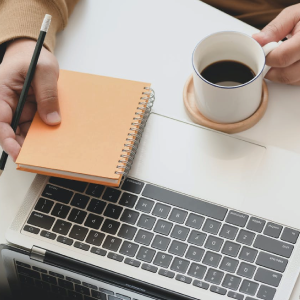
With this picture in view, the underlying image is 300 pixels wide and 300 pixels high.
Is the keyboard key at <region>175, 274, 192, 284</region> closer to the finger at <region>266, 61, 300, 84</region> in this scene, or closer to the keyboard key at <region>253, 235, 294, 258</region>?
the keyboard key at <region>253, 235, 294, 258</region>

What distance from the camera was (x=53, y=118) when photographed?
28.0 inches

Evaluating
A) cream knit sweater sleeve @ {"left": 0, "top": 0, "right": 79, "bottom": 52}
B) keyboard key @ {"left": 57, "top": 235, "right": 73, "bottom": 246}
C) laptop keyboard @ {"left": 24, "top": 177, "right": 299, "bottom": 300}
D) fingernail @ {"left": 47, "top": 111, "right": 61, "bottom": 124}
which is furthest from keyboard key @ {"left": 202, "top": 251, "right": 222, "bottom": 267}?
cream knit sweater sleeve @ {"left": 0, "top": 0, "right": 79, "bottom": 52}

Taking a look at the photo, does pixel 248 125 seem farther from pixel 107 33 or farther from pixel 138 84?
pixel 107 33

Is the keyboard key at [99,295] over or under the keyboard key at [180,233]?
under

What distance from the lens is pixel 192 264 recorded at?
67 cm

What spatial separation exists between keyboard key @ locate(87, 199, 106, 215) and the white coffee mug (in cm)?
22

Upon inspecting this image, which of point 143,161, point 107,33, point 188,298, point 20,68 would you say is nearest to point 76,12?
point 107,33

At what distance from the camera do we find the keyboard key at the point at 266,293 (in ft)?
2.11

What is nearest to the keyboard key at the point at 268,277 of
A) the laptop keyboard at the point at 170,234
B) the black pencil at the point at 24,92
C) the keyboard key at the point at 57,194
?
the laptop keyboard at the point at 170,234

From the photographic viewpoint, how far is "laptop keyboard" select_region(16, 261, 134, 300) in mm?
663

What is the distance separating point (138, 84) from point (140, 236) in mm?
242

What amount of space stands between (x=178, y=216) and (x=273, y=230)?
0.14 m

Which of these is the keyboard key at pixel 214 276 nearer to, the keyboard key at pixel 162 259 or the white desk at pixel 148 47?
the keyboard key at pixel 162 259

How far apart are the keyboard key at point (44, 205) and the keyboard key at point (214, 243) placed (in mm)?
250
